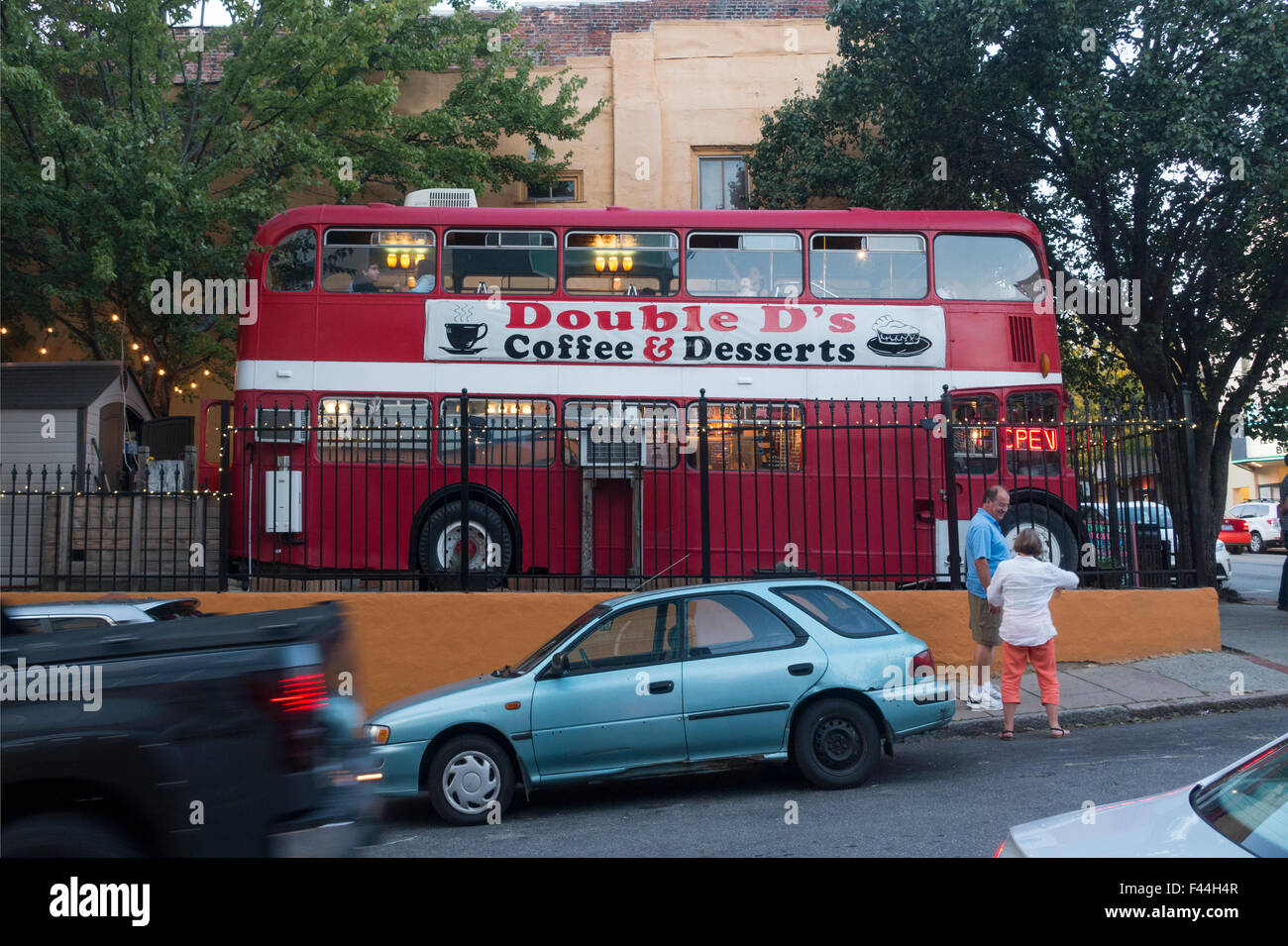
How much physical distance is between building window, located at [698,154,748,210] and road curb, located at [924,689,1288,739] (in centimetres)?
1330

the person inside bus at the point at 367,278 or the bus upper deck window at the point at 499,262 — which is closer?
the person inside bus at the point at 367,278

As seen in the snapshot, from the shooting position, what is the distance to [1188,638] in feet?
35.6

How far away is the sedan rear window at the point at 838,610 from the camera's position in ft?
24.7

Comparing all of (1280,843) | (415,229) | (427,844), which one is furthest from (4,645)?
(415,229)

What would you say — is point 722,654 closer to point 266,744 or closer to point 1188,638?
point 266,744

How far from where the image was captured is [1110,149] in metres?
13.9

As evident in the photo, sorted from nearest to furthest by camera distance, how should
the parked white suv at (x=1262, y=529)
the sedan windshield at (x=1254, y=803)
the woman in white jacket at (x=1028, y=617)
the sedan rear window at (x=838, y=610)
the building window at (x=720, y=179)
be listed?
1. the sedan windshield at (x=1254, y=803)
2. the sedan rear window at (x=838, y=610)
3. the woman in white jacket at (x=1028, y=617)
4. the building window at (x=720, y=179)
5. the parked white suv at (x=1262, y=529)

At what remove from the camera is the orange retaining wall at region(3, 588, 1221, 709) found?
9.95 metres

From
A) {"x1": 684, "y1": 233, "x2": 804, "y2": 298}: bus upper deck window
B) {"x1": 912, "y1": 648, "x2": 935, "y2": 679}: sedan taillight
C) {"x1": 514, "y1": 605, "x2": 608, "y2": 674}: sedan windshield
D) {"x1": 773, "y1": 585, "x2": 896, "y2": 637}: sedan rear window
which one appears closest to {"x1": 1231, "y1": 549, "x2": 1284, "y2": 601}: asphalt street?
{"x1": 684, "y1": 233, "x2": 804, "y2": 298}: bus upper deck window

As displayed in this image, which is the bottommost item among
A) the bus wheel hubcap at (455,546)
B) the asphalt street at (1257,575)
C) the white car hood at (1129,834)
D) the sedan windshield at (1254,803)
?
the asphalt street at (1257,575)

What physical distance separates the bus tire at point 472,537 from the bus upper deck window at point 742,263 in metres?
3.67

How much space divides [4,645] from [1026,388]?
1120 cm

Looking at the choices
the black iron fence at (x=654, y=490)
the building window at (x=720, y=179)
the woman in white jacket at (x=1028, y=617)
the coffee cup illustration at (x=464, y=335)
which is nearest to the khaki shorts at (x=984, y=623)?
the woman in white jacket at (x=1028, y=617)

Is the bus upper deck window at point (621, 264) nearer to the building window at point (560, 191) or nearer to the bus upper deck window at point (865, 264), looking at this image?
the bus upper deck window at point (865, 264)
